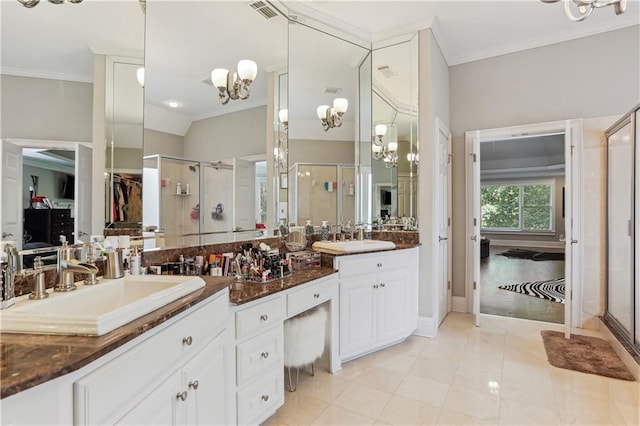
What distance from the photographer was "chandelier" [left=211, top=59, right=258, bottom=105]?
227 cm

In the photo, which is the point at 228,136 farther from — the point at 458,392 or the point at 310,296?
the point at 458,392

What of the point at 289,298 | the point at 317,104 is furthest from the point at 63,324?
the point at 317,104

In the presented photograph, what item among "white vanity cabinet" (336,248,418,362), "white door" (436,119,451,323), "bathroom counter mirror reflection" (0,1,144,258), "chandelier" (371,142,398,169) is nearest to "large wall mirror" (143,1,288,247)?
"bathroom counter mirror reflection" (0,1,144,258)

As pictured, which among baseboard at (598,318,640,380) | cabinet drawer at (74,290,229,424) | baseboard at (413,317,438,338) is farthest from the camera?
baseboard at (413,317,438,338)

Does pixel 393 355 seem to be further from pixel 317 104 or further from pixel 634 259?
pixel 317 104

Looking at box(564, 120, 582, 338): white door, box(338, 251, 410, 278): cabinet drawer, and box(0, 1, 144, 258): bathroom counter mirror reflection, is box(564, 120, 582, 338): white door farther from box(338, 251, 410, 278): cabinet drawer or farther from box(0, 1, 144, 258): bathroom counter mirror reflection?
box(0, 1, 144, 258): bathroom counter mirror reflection

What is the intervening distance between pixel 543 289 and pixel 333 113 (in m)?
4.35

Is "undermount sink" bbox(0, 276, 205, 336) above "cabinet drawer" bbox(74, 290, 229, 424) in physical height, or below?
above

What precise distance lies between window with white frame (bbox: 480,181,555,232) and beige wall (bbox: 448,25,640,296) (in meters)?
7.25

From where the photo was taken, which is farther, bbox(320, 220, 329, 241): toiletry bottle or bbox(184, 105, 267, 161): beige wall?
bbox(320, 220, 329, 241): toiletry bottle

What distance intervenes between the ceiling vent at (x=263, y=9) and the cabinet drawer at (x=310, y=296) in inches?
80.8

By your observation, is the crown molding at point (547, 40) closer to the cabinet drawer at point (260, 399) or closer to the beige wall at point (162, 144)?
the beige wall at point (162, 144)

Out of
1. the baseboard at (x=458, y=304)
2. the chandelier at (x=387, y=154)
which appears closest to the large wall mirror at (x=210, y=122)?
the chandelier at (x=387, y=154)

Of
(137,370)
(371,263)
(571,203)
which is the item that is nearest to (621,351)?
(571,203)
